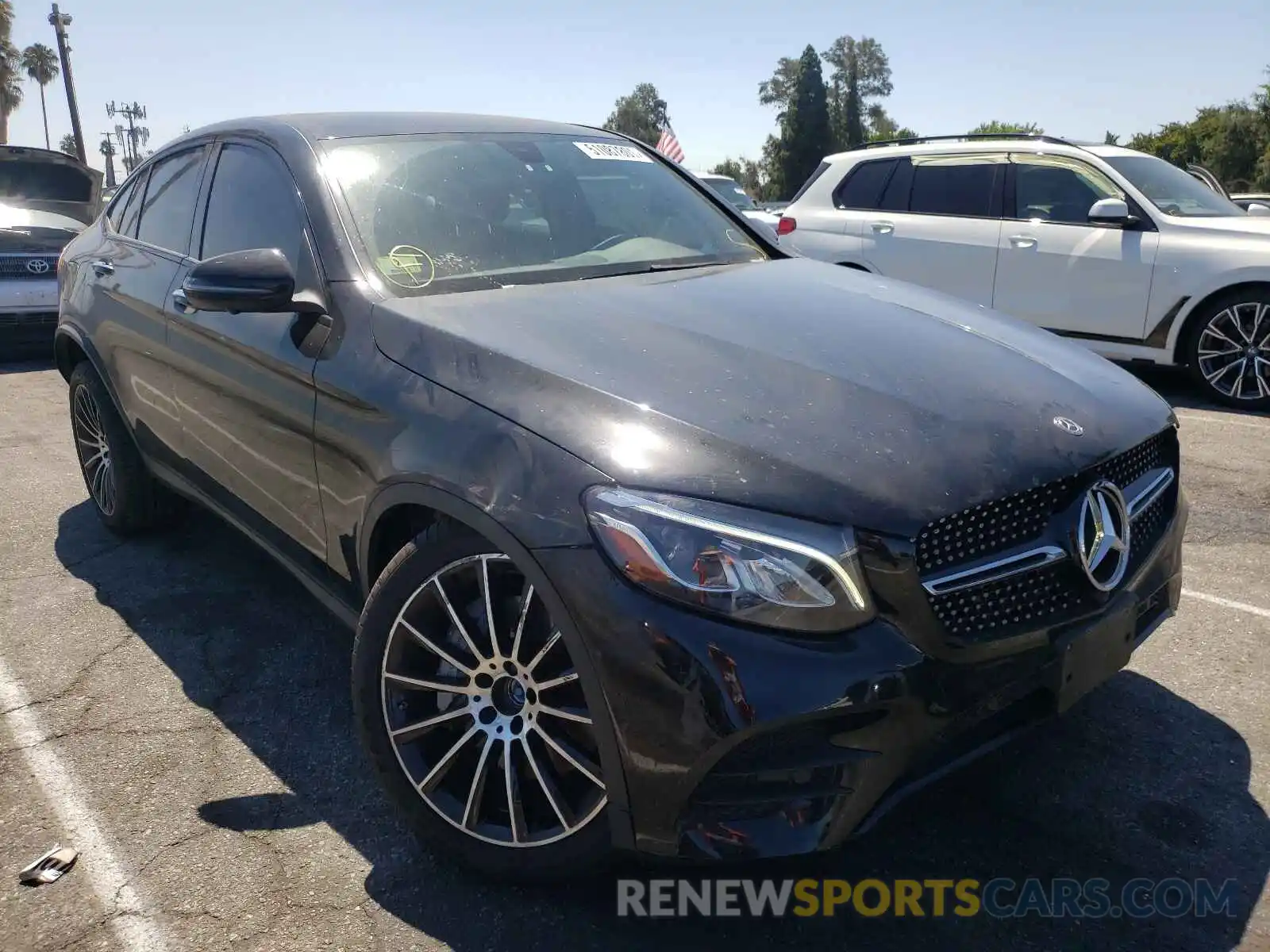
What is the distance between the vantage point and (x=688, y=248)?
11.4ft

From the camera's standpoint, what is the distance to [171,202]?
408 cm

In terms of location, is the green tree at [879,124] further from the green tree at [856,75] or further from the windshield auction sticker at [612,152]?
the windshield auction sticker at [612,152]

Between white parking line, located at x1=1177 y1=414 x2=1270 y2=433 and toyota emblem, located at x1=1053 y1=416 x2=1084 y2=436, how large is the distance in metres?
4.72

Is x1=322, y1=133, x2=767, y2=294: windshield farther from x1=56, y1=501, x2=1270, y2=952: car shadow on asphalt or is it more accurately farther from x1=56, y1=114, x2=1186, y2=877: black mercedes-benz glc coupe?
x1=56, y1=501, x2=1270, y2=952: car shadow on asphalt

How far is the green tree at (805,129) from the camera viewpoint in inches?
2881

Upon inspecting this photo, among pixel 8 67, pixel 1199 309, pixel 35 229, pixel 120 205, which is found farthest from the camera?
pixel 8 67

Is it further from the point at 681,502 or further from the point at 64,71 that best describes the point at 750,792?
the point at 64,71

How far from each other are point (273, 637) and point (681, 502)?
2.26 m

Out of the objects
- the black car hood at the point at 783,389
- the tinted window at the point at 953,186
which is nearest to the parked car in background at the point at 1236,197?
the tinted window at the point at 953,186

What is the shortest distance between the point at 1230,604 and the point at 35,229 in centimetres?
978

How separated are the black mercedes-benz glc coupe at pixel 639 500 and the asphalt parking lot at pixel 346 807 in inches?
10.4

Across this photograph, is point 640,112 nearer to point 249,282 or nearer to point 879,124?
point 879,124

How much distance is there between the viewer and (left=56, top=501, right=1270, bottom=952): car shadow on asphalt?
2.19m

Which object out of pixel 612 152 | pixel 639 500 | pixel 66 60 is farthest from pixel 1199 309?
pixel 66 60
